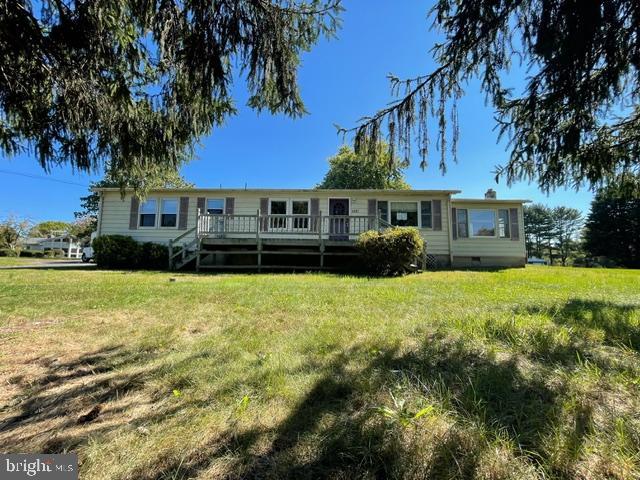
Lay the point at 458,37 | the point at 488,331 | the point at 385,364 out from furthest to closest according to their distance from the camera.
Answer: the point at 488,331 → the point at 458,37 → the point at 385,364

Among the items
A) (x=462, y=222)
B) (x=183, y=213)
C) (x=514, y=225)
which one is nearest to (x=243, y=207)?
(x=183, y=213)

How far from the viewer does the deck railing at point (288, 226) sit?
1146cm

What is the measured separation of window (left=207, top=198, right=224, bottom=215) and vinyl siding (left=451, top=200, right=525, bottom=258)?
9655 mm

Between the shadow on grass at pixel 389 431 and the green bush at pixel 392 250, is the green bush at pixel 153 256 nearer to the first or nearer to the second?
the green bush at pixel 392 250

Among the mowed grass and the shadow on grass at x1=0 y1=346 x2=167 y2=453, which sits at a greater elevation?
the mowed grass

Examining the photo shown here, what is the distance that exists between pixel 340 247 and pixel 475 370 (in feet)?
31.1

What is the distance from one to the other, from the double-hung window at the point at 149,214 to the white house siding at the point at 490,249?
12435mm

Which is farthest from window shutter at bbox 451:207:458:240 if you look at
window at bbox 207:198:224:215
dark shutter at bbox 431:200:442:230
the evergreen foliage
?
the evergreen foliage

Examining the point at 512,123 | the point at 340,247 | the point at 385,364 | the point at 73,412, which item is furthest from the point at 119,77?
the point at 340,247

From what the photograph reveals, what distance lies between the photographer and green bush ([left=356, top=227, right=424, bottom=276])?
9.59 metres

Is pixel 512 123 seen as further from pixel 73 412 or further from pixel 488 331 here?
pixel 73 412

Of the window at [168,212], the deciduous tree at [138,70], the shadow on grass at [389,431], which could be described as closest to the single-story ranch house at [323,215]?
the window at [168,212]

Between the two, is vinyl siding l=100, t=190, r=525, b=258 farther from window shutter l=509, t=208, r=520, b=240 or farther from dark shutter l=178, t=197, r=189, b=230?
window shutter l=509, t=208, r=520, b=240

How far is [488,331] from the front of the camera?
3102 millimetres
